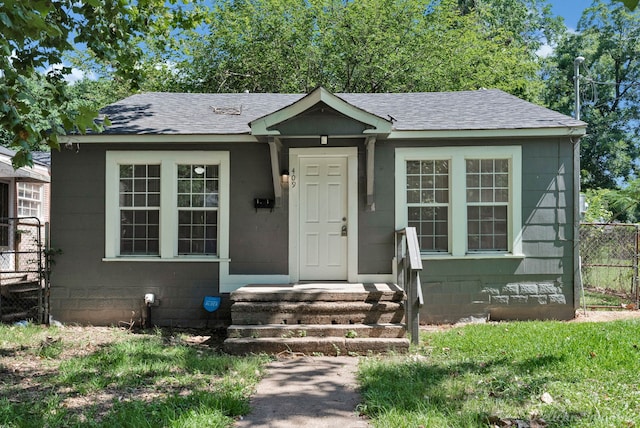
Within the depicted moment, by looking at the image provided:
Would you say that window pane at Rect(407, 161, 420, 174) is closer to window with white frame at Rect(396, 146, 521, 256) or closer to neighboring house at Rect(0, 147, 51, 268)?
window with white frame at Rect(396, 146, 521, 256)

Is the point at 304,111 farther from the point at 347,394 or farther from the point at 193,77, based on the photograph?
the point at 193,77

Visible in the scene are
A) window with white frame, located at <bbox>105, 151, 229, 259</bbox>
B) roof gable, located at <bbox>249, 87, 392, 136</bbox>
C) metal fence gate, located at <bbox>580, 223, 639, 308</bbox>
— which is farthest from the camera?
metal fence gate, located at <bbox>580, 223, 639, 308</bbox>

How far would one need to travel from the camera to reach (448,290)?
7.87m

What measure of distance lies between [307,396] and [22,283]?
7.54 m

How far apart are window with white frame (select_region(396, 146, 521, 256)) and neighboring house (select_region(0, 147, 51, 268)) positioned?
7.98m

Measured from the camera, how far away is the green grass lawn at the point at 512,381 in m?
3.58

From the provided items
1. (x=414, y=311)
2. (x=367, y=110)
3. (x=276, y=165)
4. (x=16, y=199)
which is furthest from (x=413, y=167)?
(x=16, y=199)

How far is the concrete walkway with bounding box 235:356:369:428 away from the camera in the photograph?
377 centimetres

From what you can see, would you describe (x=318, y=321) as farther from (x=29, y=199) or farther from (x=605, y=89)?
(x=605, y=89)

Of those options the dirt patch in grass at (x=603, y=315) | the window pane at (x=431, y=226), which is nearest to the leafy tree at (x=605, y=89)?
the dirt patch in grass at (x=603, y=315)

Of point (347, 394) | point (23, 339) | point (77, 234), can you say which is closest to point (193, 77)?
point (77, 234)

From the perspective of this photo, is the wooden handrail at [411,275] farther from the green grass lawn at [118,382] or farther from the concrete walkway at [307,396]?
the green grass lawn at [118,382]

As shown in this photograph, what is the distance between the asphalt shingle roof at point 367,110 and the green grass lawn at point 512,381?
11.0 feet

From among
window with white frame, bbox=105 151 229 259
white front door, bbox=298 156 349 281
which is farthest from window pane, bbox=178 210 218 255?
white front door, bbox=298 156 349 281
